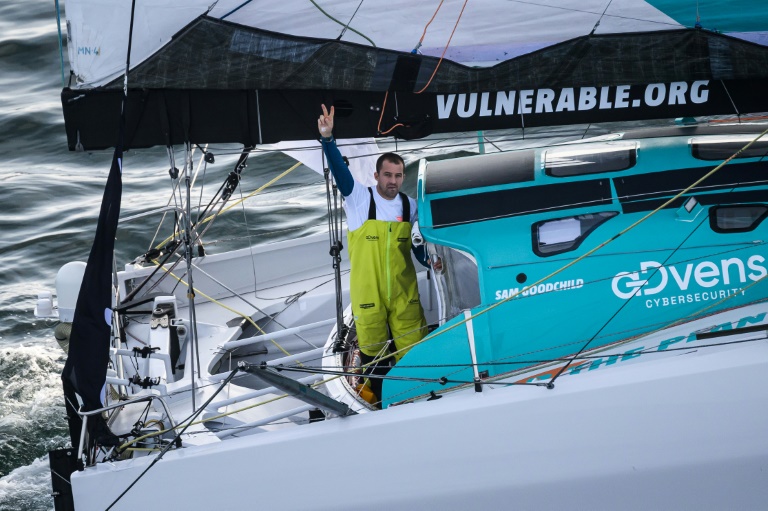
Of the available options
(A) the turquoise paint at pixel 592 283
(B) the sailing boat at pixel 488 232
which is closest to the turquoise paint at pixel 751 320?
(B) the sailing boat at pixel 488 232

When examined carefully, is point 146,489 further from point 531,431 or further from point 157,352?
point 531,431

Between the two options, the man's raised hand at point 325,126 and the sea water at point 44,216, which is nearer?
the man's raised hand at point 325,126

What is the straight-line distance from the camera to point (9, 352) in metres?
8.13

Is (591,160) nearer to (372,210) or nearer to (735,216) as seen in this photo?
(735,216)

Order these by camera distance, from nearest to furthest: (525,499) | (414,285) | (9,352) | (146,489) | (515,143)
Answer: (525,499) < (146,489) < (414,285) < (9,352) < (515,143)

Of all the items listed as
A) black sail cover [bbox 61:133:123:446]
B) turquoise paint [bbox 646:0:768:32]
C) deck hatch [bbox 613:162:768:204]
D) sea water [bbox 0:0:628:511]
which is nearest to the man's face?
deck hatch [bbox 613:162:768:204]

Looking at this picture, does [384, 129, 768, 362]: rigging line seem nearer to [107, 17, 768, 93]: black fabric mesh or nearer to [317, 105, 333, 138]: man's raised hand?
[107, 17, 768, 93]: black fabric mesh

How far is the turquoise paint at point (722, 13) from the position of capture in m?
4.38

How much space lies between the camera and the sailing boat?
414 centimetres

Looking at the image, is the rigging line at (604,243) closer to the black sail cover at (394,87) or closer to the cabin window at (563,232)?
the cabin window at (563,232)

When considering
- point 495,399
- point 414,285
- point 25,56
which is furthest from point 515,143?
point 25,56

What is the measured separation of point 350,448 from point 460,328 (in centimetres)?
73

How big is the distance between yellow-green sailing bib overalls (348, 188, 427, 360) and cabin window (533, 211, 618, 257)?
27.1 inches

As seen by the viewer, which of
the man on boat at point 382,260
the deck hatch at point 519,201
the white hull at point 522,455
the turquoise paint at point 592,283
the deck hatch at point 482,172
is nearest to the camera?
the white hull at point 522,455
